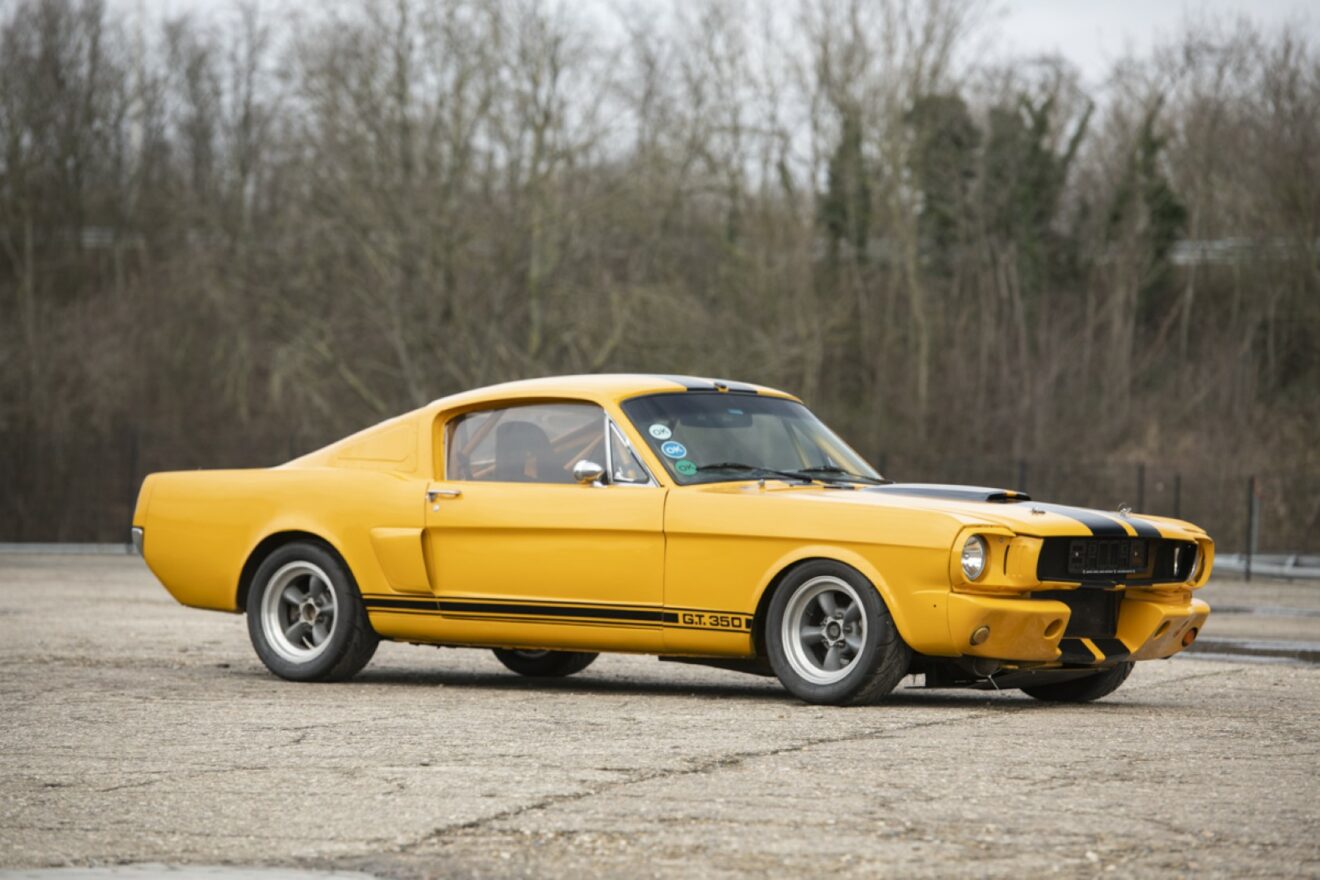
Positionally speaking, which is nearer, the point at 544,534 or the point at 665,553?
the point at 665,553

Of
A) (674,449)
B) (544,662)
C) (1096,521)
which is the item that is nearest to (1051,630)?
(1096,521)

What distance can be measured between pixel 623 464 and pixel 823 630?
54.3 inches

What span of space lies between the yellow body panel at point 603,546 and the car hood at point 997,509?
0.06 feet

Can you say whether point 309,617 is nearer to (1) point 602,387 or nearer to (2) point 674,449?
(1) point 602,387

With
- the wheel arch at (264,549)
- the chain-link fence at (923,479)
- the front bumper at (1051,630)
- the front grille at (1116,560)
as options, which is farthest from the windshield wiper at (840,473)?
the chain-link fence at (923,479)

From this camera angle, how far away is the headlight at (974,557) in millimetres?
8008

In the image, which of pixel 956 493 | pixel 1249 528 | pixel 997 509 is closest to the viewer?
pixel 997 509

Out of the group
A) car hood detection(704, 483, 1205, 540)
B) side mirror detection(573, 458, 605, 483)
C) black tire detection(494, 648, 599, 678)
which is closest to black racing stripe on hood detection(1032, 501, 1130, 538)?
car hood detection(704, 483, 1205, 540)

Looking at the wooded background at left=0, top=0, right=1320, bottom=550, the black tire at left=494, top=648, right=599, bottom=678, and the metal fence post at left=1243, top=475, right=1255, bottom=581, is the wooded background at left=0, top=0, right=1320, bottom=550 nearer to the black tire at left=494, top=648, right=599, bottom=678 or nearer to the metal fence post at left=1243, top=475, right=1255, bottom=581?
the metal fence post at left=1243, top=475, right=1255, bottom=581

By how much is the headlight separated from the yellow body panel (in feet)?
0.11

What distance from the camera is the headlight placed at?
8008 mm

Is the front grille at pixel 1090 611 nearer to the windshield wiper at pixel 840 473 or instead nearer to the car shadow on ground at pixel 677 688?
the car shadow on ground at pixel 677 688

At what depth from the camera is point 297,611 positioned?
10.1 metres

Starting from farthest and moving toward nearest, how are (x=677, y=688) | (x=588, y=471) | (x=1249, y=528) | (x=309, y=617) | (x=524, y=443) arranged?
1. (x=1249, y=528)
2. (x=309, y=617)
3. (x=677, y=688)
4. (x=524, y=443)
5. (x=588, y=471)
